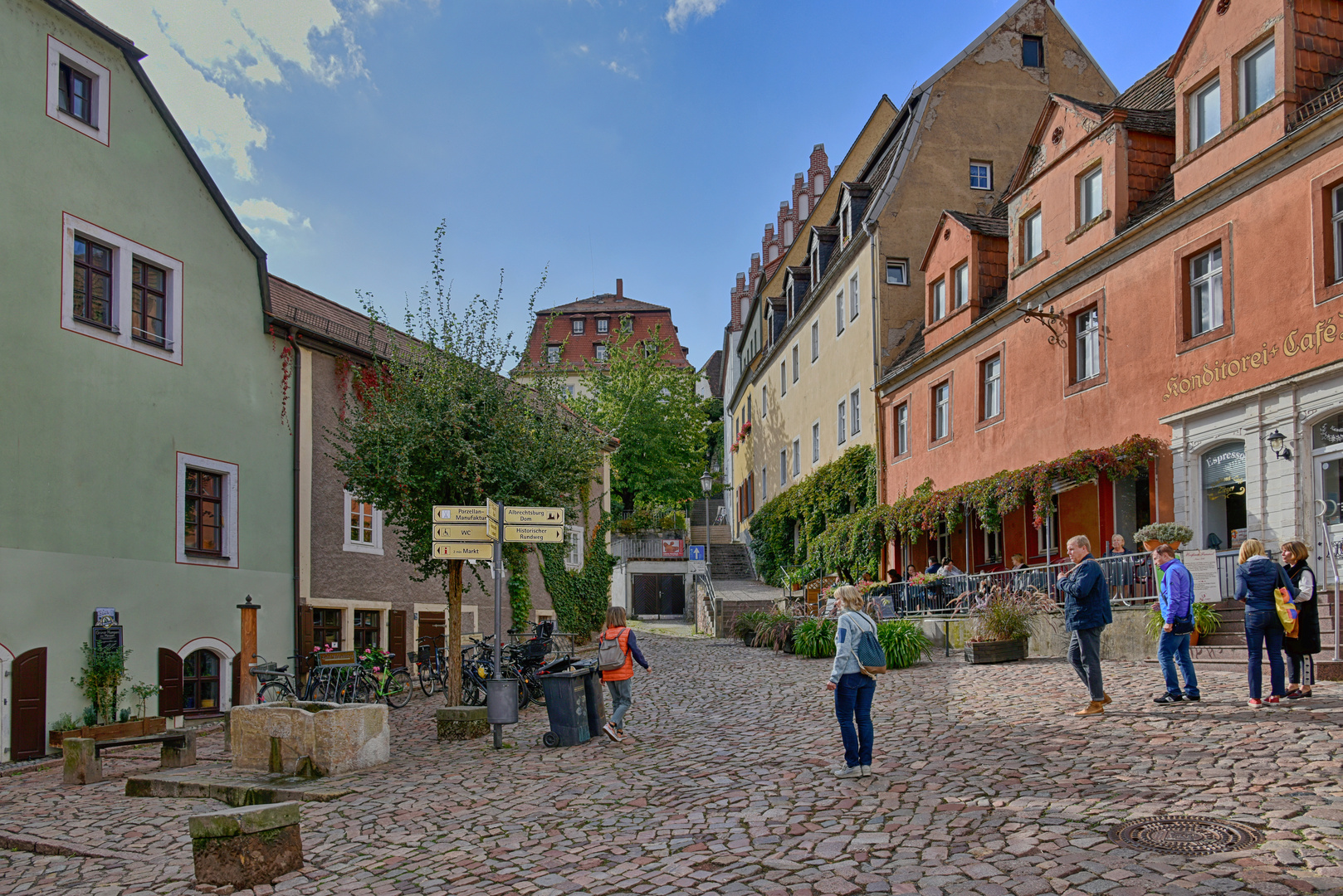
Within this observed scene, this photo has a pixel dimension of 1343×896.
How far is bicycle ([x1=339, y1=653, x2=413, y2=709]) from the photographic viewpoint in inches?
634

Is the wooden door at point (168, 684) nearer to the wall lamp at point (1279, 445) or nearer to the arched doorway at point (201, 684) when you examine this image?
the arched doorway at point (201, 684)

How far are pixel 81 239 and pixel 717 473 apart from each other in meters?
53.3

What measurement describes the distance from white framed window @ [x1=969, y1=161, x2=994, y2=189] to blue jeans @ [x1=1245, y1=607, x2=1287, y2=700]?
21565 millimetres

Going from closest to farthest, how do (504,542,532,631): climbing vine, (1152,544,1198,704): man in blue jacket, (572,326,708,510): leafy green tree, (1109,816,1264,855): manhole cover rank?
(1109,816,1264,855): manhole cover < (1152,544,1198,704): man in blue jacket < (504,542,532,631): climbing vine < (572,326,708,510): leafy green tree

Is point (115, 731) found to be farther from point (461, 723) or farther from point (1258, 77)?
point (1258, 77)

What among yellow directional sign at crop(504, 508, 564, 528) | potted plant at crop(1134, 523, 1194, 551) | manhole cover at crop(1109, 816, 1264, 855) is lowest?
manhole cover at crop(1109, 816, 1264, 855)

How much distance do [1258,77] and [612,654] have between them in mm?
12346

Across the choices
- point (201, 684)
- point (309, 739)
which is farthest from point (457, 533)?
point (201, 684)

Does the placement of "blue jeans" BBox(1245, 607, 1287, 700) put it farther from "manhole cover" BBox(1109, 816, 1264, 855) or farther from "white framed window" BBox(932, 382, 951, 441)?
"white framed window" BBox(932, 382, 951, 441)

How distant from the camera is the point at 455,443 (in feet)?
48.2

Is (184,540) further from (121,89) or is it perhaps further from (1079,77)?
(1079,77)

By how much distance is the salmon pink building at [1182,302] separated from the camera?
1444cm

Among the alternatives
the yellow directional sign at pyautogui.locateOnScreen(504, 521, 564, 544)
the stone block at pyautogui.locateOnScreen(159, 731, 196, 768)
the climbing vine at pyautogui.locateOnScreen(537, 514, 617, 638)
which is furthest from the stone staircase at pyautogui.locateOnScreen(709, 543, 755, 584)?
the stone block at pyautogui.locateOnScreen(159, 731, 196, 768)

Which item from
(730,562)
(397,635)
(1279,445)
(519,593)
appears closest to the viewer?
(1279,445)
